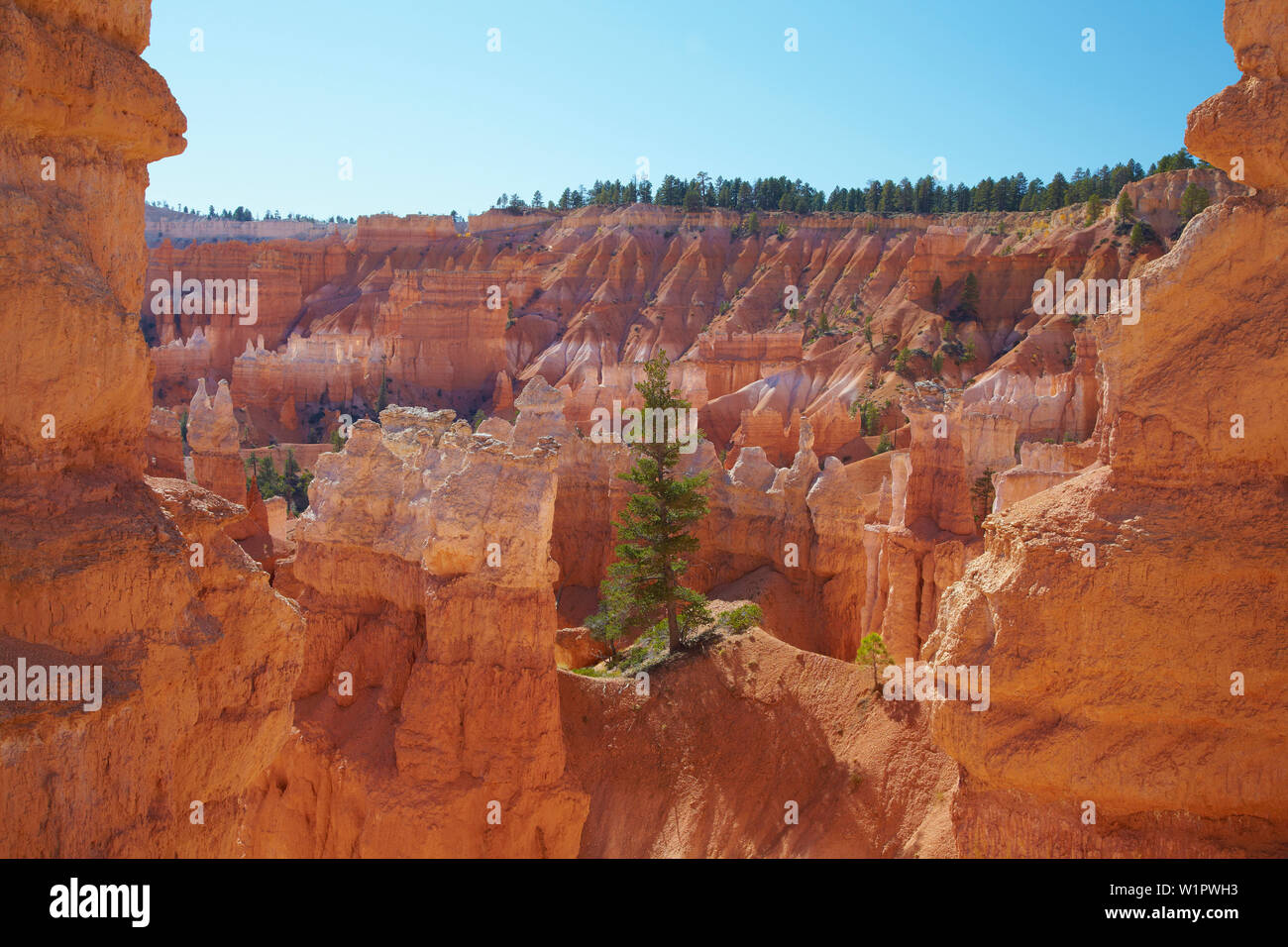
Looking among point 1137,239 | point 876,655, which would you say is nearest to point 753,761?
point 876,655

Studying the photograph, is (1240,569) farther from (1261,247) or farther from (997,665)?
(1261,247)

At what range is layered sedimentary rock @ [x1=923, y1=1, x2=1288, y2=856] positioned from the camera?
24.4 ft

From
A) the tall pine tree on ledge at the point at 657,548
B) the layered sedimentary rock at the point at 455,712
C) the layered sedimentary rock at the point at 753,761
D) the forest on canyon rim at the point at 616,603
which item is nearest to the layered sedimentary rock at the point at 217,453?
the forest on canyon rim at the point at 616,603

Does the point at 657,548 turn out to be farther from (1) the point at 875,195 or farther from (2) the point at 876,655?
(1) the point at 875,195

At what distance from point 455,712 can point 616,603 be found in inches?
222

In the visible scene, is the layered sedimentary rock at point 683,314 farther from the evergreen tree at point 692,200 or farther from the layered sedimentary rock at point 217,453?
the layered sedimentary rock at point 217,453

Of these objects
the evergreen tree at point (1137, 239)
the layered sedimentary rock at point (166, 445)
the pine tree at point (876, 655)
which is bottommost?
the pine tree at point (876, 655)

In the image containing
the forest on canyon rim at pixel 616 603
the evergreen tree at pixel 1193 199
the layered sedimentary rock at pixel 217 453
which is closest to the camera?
the forest on canyon rim at pixel 616 603

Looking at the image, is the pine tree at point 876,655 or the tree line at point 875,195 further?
the tree line at point 875,195

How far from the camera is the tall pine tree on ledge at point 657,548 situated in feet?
59.7

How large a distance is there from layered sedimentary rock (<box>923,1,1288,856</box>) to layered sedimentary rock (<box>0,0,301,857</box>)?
5.53 meters

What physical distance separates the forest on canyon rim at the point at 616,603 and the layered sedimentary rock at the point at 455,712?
0.05 m

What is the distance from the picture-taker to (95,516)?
6.39m

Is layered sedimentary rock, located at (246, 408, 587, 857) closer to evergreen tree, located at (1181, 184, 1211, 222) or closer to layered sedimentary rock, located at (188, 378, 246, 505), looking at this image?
layered sedimentary rock, located at (188, 378, 246, 505)
